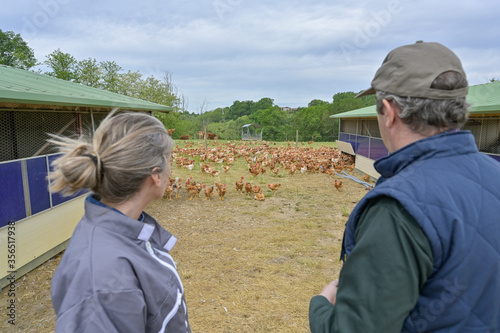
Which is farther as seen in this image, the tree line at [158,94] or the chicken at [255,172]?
the tree line at [158,94]

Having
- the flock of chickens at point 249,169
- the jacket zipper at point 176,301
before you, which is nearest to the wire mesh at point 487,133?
the flock of chickens at point 249,169

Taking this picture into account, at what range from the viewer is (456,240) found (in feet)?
3.08

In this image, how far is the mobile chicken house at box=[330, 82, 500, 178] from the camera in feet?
25.4

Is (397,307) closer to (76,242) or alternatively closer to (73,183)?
(76,242)

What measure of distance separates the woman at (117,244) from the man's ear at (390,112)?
103cm

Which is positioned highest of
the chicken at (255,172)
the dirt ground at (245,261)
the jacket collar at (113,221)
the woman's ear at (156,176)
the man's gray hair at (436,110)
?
the man's gray hair at (436,110)

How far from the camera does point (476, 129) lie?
9.62 meters

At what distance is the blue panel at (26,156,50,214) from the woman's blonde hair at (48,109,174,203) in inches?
182

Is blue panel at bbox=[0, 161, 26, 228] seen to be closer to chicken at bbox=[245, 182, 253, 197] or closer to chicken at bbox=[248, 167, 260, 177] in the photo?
chicken at bbox=[245, 182, 253, 197]

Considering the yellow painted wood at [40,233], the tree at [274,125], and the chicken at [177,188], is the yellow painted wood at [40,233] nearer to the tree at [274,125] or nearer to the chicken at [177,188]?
the chicken at [177,188]

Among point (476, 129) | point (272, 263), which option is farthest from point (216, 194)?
point (476, 129)

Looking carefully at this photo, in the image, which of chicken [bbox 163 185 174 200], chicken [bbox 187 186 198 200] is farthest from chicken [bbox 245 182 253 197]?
chicken [bbox 163 185 174 200]

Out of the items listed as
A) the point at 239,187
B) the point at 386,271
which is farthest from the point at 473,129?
the point at 386,271

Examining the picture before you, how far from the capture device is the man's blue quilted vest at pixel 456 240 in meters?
0.94
